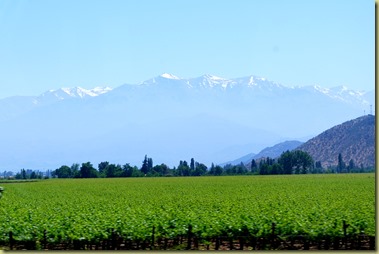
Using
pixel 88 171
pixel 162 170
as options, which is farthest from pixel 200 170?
pixel 88 171

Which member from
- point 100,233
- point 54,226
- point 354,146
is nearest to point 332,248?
point 100,233

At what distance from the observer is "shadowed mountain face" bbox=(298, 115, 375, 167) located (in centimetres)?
16525

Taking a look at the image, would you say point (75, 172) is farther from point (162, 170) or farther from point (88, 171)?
point (162, 170)

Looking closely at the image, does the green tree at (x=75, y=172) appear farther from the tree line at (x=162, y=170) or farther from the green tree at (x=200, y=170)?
the green tree at (x=200, y=170)

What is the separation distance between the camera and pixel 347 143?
176 metres

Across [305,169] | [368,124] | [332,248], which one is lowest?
[332,248]

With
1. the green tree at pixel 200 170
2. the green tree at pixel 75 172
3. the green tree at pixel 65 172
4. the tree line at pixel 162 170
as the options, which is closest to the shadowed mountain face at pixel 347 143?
the tree line at pixel 162 170

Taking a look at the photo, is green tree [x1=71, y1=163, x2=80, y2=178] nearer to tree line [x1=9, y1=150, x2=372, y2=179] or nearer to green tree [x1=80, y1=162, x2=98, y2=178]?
tree line [x1=9, y1=150, x2=372, y2=179]

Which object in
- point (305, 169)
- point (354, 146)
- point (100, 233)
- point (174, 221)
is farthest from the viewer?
point (354, 146)

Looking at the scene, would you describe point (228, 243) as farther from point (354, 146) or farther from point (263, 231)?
point (354, 146)

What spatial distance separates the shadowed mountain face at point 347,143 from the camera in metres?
165

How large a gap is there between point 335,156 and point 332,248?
166 metres

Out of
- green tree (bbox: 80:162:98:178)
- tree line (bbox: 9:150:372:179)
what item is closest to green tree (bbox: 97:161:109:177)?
tree line (bbox: 9:150:372:179)

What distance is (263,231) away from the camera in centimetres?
1741
